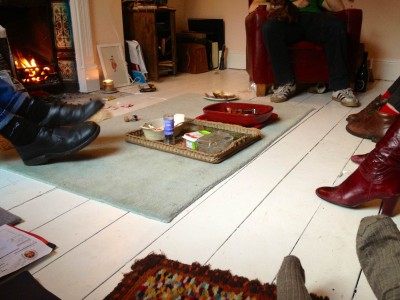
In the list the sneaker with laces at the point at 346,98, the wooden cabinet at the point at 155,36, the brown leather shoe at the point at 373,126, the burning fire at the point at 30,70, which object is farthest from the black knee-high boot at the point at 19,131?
the wooden cabinet at the point at 155,36

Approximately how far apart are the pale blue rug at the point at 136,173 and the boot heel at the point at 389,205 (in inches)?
21.8

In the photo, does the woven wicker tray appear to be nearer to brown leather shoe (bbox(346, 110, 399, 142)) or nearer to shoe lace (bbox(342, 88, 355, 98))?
brown leather shoe (bbox(346, 110, 399, 142))

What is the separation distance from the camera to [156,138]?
1711mm

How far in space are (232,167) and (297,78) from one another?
152 cm

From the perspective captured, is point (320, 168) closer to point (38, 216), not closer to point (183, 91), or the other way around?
point (38, 216)

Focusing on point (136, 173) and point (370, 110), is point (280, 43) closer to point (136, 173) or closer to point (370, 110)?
point (370, 110)

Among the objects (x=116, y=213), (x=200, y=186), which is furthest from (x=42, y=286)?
(x=200, y=186)

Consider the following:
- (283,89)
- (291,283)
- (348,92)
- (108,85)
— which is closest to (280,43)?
(283,89)

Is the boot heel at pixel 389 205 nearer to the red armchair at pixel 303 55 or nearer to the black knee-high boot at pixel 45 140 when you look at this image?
the black knee-high boot at pixel 45 140

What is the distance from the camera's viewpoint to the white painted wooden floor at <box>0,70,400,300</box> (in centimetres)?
88

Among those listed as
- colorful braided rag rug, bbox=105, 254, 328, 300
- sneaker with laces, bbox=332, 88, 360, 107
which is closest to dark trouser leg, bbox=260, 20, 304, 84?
sneaker with laces, bbox=332, 88, 360, 107

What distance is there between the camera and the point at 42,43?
2.83 meters

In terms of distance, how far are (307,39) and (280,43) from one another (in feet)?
0.86

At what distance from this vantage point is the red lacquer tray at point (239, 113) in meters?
1.87
